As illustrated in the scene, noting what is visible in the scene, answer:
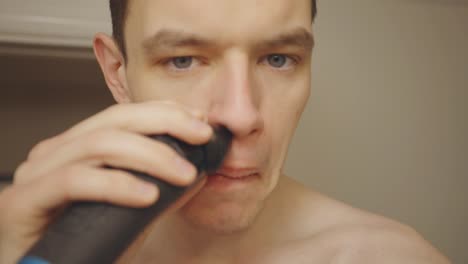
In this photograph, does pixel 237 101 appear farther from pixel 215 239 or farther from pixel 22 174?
pixel 215 239

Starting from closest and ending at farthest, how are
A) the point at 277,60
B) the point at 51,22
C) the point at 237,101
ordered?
the point at 237,101 < the point at 277,60 < the point at 51,22

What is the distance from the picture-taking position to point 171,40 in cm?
53

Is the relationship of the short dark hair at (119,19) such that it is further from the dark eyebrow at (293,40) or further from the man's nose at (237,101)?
the man's nose at (237,101)

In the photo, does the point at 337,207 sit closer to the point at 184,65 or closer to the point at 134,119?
the point at 184,65

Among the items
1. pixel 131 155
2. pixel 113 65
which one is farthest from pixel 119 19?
pixel 131 155

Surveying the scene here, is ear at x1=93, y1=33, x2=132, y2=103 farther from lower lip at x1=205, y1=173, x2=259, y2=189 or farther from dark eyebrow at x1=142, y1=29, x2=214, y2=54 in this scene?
lower lip at x1=205, y1=173, x2=259, y2=189

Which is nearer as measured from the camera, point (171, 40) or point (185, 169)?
point (185, 169)

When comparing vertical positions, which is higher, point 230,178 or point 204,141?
point 204,141

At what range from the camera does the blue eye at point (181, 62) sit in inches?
21.8

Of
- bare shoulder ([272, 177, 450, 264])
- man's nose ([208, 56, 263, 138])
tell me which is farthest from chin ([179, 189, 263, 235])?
bare shoulder ([272, 177, 450, 264])

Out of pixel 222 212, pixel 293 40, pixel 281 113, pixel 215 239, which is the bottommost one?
pixel 215 239

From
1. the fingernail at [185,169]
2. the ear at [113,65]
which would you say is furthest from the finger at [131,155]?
the ear at [113,65]

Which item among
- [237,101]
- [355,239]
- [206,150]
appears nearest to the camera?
[206,150]

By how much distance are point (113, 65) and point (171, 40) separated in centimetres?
24
